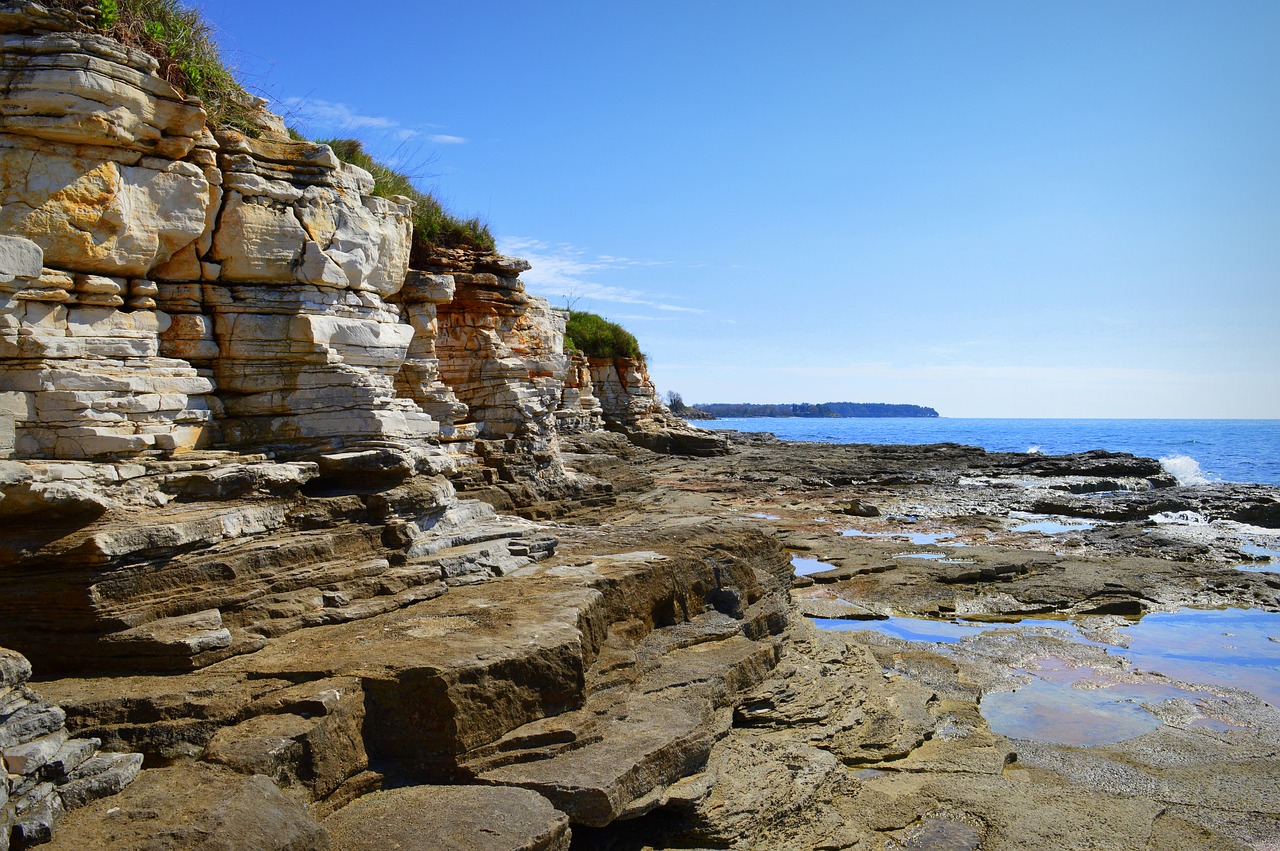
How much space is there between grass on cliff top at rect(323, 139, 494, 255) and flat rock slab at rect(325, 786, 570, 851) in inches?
332

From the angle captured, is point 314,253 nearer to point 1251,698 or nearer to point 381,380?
point 381,380

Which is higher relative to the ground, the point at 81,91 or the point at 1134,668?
the point at 81,91

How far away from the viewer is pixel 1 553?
6047 millimetres

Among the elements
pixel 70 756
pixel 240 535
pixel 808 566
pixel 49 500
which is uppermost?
pixel 49 500

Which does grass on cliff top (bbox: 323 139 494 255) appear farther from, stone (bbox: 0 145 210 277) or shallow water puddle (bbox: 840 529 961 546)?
shallow water puddle (bbox: 840 529 961 546)

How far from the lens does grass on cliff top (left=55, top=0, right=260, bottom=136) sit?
762 cm

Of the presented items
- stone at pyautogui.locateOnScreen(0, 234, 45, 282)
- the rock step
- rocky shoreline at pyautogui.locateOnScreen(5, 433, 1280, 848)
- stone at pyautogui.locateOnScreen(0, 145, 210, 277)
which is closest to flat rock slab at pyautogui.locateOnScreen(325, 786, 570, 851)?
rocky shoreline at pyautogui.locateOnScreen(5, 433, 1280, 848)

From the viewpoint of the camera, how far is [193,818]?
4516mm

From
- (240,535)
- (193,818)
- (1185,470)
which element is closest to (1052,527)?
(240,535)

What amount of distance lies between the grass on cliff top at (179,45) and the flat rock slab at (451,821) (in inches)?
264

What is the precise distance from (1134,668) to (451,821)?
34.0 ft

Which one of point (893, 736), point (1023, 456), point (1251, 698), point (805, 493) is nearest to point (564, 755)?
point (893, 736)

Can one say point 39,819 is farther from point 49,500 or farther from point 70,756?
point 49,500

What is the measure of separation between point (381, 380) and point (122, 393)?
9.07ft
